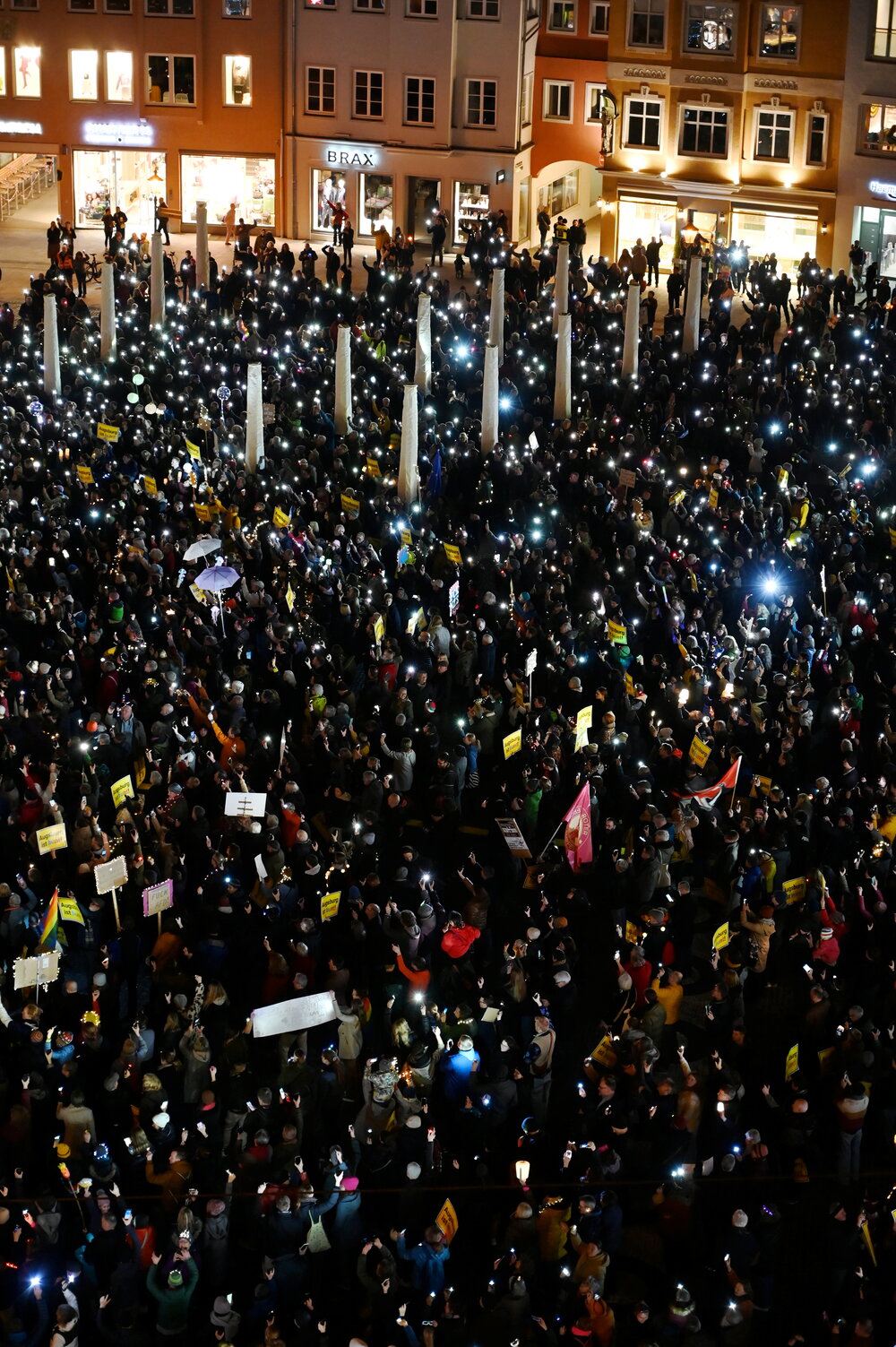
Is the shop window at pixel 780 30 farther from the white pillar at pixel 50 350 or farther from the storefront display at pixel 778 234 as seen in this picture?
the white pillar at pixel 50 350

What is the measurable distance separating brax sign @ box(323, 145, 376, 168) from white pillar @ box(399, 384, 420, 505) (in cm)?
2299

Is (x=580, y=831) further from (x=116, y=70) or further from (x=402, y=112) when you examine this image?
(x=116, y=70)

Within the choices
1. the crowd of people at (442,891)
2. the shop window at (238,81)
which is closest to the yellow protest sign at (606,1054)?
the crowd of people at (442,891)

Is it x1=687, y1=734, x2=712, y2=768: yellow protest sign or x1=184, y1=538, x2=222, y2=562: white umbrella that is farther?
x1=184, y1=538, x2=222, y2=562: white umbrella

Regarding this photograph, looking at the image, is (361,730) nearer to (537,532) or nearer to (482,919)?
(482,919)

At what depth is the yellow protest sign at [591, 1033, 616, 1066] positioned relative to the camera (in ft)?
41.2

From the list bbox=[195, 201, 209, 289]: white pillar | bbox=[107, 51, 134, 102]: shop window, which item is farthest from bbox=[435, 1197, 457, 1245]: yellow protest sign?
bbox=[107, 51, 134, 102]: shop window

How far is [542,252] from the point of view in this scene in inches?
1416

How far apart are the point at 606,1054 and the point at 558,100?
41.0m

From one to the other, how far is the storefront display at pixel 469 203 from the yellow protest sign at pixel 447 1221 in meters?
38.1

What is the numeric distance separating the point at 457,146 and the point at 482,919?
35374mm

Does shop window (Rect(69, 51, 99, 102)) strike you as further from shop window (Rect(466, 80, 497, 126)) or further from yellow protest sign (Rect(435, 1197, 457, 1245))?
yellow protest sign (Rect(435, 1197, 457, 1245))

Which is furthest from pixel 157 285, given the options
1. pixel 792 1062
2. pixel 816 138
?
pixel 792 1062

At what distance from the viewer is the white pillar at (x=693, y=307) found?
1231 inches
